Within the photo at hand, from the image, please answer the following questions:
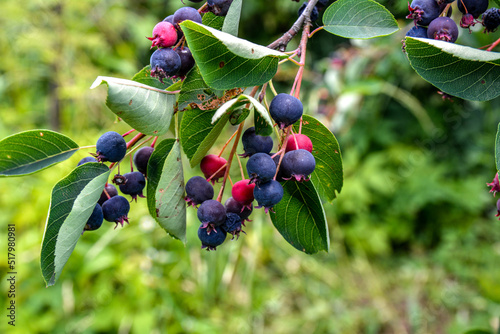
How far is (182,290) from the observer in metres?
1.84

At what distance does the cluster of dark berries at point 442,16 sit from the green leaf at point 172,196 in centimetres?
33

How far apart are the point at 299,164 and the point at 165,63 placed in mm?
171

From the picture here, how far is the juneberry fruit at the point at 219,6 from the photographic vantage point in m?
0.45

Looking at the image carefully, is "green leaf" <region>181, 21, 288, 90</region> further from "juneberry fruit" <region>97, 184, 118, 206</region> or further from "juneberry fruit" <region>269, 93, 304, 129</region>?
"juneberry fruit" <region>97, 184, 118, 206</region>

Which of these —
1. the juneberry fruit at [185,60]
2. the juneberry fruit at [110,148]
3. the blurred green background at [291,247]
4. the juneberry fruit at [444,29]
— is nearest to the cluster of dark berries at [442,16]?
the juneberry fruit at [444,29]

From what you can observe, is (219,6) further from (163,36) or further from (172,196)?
(172,196)

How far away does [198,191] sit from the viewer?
1.55 ft

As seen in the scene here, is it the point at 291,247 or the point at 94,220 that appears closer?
the point at 94,220

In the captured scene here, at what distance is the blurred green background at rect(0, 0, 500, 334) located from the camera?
170cm

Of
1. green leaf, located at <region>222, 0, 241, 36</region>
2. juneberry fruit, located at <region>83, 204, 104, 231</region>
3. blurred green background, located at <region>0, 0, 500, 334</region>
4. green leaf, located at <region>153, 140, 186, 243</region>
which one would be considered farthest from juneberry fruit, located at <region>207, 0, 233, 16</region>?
blurred green background, located at <region>0, 0, 500, 334</region>

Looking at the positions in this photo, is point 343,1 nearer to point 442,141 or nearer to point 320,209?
point 320,209

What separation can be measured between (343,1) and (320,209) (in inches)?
9.9

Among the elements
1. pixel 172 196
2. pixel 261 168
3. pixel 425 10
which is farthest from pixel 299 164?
pixel 425 10

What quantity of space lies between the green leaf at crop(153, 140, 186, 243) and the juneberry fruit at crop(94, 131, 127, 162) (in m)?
0.06
